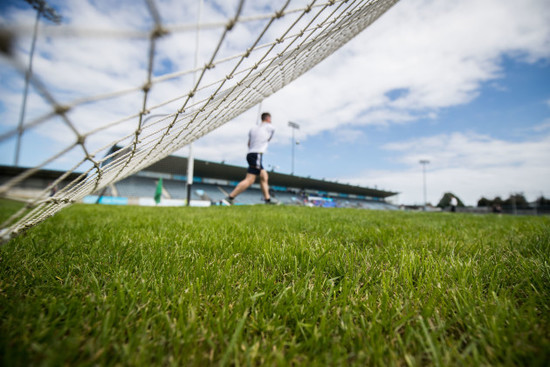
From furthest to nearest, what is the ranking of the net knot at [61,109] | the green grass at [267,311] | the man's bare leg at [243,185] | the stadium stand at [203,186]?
the stadium stand at [203,186]
the man's bare leg at [243,185]
the net knot at [61,109]
the green grass at [267,311]

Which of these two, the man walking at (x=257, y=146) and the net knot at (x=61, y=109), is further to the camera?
the man walking at (x=257, y=146)

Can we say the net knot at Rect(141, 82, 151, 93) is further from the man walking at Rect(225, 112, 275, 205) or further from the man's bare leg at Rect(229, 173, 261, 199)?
the man walking at Rect(225, 112, 275, 205)

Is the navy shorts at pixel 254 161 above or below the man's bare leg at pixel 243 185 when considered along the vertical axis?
above

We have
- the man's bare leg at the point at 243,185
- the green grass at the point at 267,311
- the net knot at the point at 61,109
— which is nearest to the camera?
the green grass at the point at 267,311

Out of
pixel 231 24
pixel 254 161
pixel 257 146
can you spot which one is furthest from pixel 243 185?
pixel 231 24

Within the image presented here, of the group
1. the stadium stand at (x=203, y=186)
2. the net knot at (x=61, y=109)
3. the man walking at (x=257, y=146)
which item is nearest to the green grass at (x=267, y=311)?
the net knot at (x=61, y=109)

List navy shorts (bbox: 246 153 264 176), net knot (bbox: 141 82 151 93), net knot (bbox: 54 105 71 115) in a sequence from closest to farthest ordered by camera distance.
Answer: net knot (bbox: 54 105 71 115)
net knot (bbox: 141 82 151 93)
navy shorts (bbox: 246 153 264 176)

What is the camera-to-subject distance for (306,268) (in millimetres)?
Answer: 1085

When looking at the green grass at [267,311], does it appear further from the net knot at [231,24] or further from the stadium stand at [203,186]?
the stadium stand at [203,186]

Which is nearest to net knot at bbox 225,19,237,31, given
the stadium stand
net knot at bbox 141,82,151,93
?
net knot at bbox 141,82,151,93

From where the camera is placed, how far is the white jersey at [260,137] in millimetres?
5594

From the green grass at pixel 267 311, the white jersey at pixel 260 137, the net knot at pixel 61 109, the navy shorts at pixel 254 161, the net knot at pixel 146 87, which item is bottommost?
the green grass at pixel 267 311

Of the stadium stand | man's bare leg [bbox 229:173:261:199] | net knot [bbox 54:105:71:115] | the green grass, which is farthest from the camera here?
the stadium stand

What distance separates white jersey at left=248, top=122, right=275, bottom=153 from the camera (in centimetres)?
559
